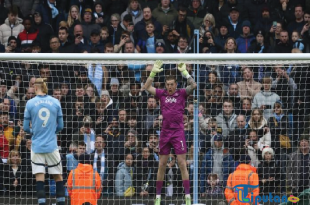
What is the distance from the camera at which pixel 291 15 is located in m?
17.7

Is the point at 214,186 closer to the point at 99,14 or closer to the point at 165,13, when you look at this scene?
the point at 165,13

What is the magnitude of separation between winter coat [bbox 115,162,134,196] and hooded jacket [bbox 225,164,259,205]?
1618 mm

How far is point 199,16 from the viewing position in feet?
58.0

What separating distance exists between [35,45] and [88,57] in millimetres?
4124

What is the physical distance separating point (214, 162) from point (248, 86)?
1.53 metres

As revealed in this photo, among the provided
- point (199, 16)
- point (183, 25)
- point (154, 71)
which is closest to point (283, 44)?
point (199, 16)

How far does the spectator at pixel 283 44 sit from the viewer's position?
17.0m

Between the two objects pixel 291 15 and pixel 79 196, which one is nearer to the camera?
pixel 79 196

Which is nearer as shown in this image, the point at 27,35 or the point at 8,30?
the point at 27,35

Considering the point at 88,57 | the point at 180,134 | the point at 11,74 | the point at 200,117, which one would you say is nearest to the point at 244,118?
the point at 200,117

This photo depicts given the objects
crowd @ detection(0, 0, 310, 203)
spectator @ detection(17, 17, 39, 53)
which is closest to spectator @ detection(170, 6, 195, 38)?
crowd @ detection(0, 0, 310, 203)

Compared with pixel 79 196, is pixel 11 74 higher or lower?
higher

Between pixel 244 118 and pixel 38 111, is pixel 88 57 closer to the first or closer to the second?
pixel 38 111

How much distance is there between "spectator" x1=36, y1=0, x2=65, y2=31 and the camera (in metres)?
18.0
